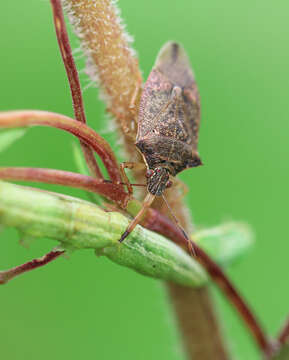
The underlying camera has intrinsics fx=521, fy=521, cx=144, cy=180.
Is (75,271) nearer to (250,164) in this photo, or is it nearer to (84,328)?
(84,328)

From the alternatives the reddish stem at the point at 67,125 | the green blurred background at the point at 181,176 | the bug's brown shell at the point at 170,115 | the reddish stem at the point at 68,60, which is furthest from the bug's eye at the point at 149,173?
the green blurred background at the point at 181,176

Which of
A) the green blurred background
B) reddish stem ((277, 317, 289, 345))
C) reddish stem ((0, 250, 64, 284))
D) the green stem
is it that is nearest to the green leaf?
the green stem

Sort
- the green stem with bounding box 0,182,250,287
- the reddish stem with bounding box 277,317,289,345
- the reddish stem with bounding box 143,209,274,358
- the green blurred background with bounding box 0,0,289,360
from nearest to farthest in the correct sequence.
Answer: the green stem with bounding box 0,182,250,287
the reddish stem with bounding box 143,209,274,358
the reddish stem with bounding box 277,317,289,345
the green blurred background with bounding box 0,0,289,360

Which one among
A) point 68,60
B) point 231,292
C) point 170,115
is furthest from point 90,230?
point 170,115

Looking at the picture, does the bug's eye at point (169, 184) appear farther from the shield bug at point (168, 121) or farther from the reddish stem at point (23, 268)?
the reddish stem at point (23, 268)

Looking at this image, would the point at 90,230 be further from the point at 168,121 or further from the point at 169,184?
the point at 168,121

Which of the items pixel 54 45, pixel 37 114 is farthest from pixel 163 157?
pixel 54 45

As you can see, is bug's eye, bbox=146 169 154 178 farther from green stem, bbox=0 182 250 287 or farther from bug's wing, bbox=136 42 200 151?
green stem, bbox=0 182 250 287
